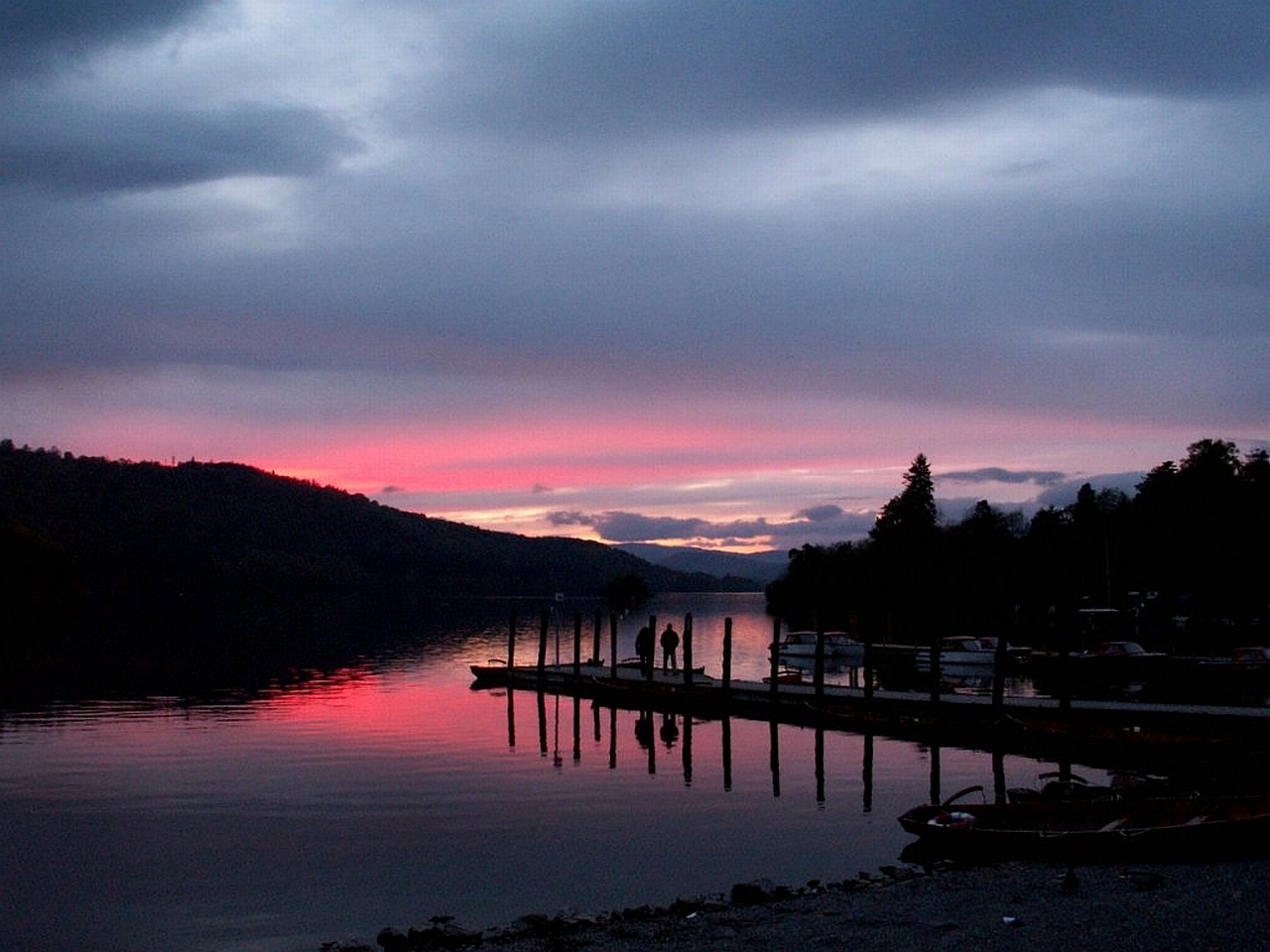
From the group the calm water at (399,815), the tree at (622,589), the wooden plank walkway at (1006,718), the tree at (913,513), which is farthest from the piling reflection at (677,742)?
the tree at (913,513)

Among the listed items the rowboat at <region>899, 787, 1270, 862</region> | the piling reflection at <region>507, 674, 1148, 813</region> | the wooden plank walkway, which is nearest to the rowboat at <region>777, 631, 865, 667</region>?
the piling reflection at <region>507, 674, 1148, 813</region>

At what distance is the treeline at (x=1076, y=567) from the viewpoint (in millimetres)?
86875

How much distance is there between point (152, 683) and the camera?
66.9 m

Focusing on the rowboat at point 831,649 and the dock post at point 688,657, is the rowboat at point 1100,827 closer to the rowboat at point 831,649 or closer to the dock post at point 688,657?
the dock post at point 688,657

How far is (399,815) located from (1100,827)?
15328 mm

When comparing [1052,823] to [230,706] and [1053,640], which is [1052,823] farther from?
[1053,640]

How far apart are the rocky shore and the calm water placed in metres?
2.60

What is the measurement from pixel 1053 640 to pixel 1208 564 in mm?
11030

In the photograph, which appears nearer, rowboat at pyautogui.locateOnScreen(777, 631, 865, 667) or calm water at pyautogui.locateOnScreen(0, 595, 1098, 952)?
calm water at pyautogui.locateOnScreen(0, 595, 1098, 952)

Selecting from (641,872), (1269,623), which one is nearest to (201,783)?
(641,872)

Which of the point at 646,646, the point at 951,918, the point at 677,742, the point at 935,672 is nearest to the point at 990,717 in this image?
the point at 935,672

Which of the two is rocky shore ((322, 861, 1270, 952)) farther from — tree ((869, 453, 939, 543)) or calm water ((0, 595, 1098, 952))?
tree ((869, 453, 939, 543))

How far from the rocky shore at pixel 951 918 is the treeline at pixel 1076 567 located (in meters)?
27.0

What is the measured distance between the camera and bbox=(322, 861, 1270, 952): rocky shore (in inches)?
634
